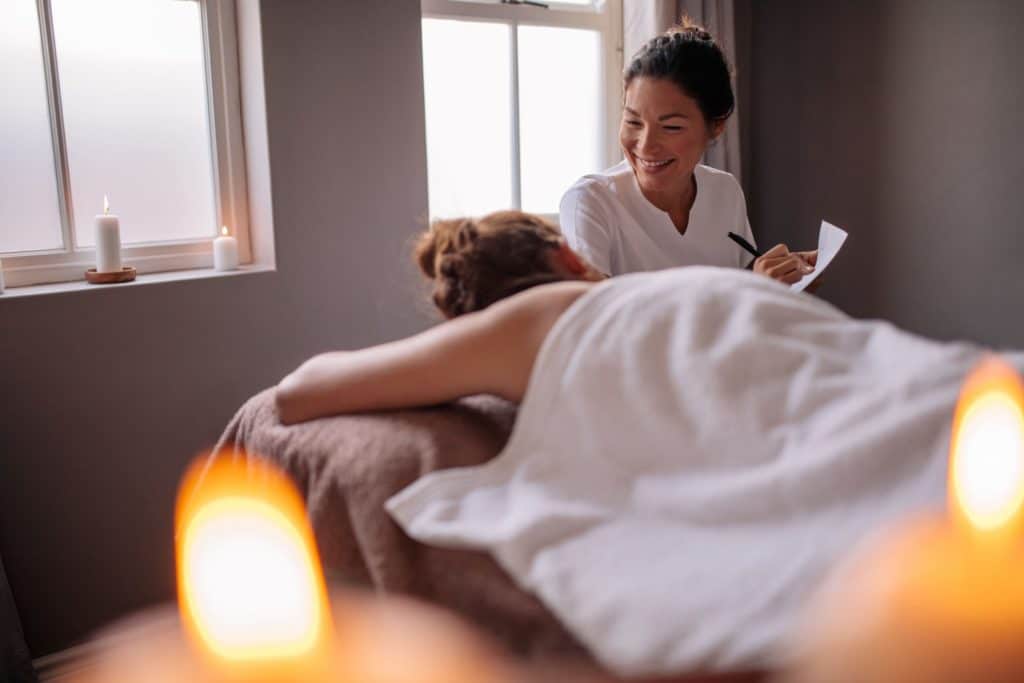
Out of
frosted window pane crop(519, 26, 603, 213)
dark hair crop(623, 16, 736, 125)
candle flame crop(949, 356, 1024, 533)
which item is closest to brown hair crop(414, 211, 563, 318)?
candle flame crop(949, 356, 1024, 533)

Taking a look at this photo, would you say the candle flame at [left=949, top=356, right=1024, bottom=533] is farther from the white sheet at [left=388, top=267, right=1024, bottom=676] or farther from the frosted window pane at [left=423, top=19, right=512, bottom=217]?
the frosted window pane at [left=423, top=19, right=512, bottom=217]

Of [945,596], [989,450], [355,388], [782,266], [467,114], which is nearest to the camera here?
[945,596]

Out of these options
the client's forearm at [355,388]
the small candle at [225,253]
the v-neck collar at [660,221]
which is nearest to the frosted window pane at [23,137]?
the small candle at [225,253]

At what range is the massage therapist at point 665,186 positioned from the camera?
73.8 inches

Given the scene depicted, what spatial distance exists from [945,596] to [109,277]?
166cm

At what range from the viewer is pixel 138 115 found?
199cm

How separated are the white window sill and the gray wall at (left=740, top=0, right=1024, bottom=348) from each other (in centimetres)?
175

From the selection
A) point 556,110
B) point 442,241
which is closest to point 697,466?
point 442,241

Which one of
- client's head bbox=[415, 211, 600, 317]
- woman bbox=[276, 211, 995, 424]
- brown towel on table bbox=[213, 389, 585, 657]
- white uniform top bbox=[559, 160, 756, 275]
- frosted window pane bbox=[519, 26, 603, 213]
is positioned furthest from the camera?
frosted window pane bbox=[519, 26, 603, 213]

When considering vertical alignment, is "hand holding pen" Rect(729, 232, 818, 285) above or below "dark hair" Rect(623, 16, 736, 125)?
below

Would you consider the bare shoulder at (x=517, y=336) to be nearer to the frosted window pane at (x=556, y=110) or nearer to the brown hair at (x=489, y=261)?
the brown hair at (x=489, y=261)

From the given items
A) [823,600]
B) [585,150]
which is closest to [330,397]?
[823,600]

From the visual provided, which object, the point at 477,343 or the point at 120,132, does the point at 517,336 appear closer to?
the point at 477,343

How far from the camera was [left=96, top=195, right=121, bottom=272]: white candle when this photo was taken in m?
1.84
